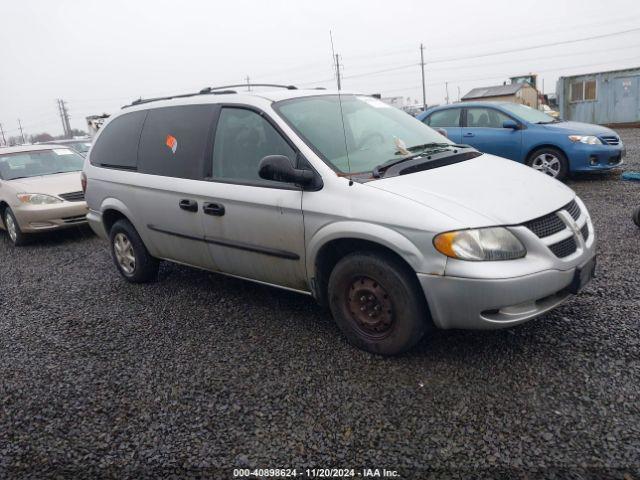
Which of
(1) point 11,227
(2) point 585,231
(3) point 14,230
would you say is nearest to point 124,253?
(3) point 14,230

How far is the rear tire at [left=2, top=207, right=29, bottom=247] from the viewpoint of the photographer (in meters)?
7.39

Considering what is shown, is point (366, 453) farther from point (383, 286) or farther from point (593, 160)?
point (593, 160)

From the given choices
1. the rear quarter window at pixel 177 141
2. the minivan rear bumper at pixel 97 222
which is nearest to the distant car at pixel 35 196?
the minivan rear bumper at pixel 97 222

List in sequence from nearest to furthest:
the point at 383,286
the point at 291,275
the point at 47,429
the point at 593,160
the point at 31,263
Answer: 1. the point at 47,429
2. the point at 383,286
3. the point at 291,275
4. the point at 31,263
5. the point at 593,160

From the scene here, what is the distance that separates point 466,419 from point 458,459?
30 centimetres

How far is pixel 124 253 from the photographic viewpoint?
498 centimetres

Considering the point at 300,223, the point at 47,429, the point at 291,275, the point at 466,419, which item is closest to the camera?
the point at 466,419

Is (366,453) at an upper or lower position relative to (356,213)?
lower

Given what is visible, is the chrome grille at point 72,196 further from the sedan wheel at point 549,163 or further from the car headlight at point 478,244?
the sedan wheel at point 549,163

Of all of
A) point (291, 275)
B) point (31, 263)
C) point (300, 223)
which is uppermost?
point (300, 223)

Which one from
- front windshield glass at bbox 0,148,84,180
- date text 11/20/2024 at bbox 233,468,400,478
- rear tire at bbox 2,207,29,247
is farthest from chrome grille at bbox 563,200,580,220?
front windshield glass at bbox 0,148,84,180

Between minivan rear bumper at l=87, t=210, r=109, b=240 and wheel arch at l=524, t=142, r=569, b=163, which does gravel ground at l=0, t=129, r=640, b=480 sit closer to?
minivan rear bumper at l=87, t=210, r=109, b=240

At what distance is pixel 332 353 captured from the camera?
328cm

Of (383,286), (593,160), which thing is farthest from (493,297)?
(593,160)
